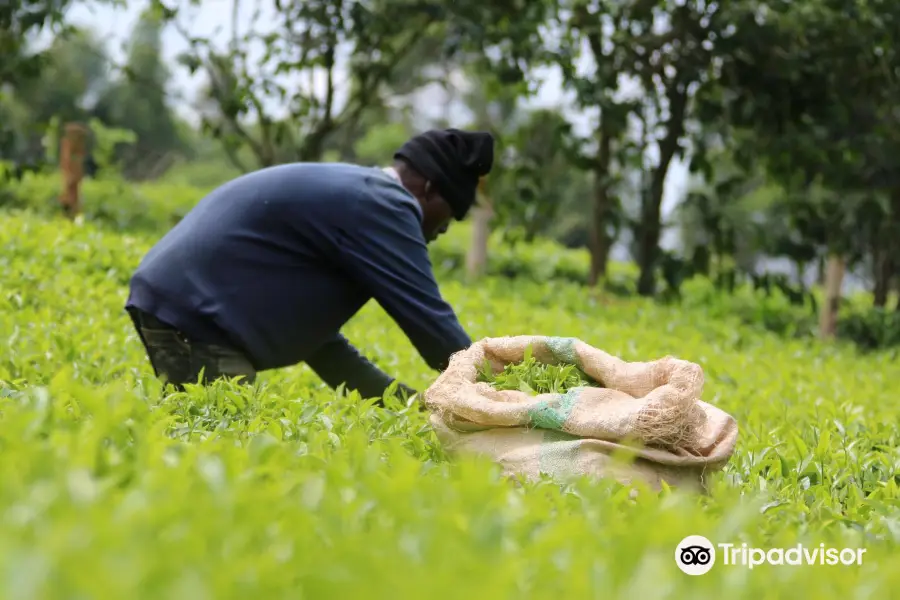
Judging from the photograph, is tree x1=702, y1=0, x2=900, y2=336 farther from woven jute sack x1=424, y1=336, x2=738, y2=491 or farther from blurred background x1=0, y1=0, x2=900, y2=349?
woven jute sack x1=424, y1=336, x2=738, y2=491

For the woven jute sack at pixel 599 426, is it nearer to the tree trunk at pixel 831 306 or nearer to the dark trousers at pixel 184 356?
the dark trousers at pixel 184 356

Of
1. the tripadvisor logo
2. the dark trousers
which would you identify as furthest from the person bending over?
the tripadvisor logo

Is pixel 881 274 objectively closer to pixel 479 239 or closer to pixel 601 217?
pixel 601 217

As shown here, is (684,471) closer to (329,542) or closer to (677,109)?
(329,542)

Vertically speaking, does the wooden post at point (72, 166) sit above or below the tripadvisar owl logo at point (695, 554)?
below

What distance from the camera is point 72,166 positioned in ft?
34.3

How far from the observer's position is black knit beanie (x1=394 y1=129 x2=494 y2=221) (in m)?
3.51

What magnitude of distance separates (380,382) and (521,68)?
6664 millimetres

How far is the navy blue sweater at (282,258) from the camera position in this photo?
10.3 ft

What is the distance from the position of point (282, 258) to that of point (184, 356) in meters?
0.47

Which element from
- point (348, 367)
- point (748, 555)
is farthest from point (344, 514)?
point (348, 367)

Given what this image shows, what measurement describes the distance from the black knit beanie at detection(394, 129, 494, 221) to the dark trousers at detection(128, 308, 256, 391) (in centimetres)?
92

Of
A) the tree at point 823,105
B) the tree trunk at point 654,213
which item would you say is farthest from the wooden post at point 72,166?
the tree at point 823,105

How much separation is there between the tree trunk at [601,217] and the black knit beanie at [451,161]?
Result: 23.5ft
